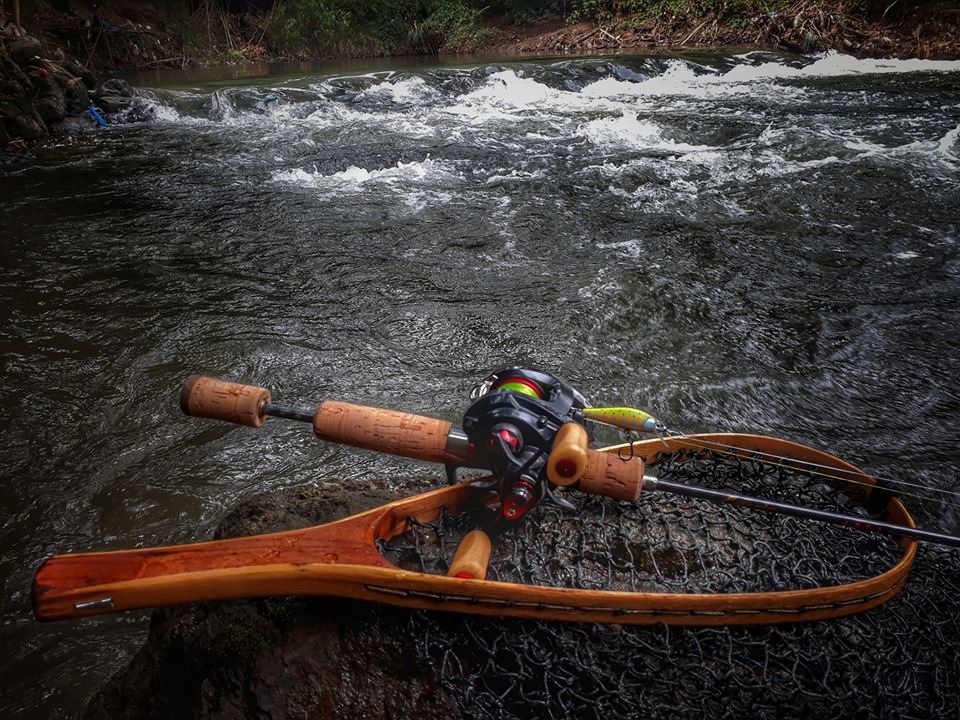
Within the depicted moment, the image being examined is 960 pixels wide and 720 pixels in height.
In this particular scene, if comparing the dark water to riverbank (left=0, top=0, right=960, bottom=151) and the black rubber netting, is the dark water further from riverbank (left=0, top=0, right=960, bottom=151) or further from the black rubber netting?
riverbank (left=0, top=0, right=960, bottom=151)

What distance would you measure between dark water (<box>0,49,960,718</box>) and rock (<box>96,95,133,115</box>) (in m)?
2.37

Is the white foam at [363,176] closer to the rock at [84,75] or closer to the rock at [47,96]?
the rock at [47,96]

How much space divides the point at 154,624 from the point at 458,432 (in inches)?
47.9

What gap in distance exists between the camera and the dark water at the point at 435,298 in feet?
10.2

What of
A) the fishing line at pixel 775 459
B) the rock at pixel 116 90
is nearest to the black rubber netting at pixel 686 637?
the fishing line at pixel 775 459

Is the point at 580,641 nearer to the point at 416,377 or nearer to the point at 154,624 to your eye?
the point at 154,624

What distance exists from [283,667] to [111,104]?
12.9 meters

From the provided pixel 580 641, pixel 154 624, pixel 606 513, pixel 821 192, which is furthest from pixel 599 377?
pixel 821 192

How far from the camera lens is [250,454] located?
3.29 m

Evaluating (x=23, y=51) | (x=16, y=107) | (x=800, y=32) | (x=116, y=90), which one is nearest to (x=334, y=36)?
(x=116, y=90)

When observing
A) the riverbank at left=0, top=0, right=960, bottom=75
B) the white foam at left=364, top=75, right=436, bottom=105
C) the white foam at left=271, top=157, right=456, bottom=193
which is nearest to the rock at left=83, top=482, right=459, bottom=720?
the white foam at left=271, top=157, right=456, bottom=193

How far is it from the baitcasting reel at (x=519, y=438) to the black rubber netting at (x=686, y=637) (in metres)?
0.28

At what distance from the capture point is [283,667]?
170 cm

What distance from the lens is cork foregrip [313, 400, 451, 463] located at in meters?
1.98
